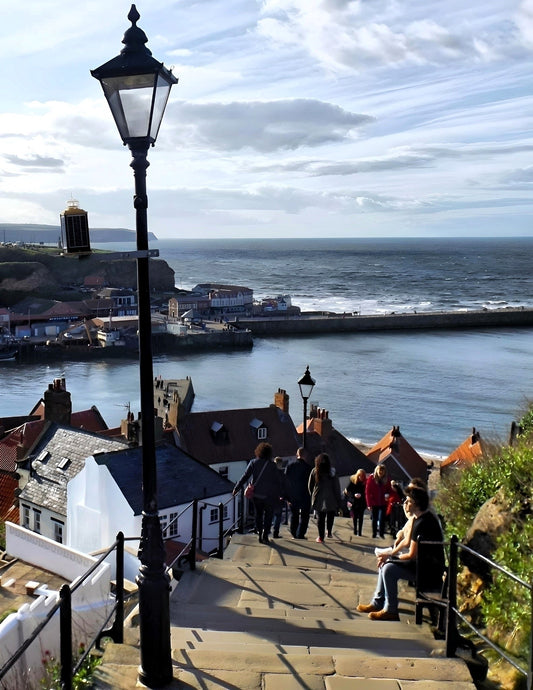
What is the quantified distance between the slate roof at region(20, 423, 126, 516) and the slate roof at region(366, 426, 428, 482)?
12.4 meters

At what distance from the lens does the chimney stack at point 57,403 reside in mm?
26812

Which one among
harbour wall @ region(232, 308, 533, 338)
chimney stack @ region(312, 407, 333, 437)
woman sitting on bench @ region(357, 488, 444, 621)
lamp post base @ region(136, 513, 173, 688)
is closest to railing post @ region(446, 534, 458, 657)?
woman sitting on bench @ region(357, 488, 444, 621)

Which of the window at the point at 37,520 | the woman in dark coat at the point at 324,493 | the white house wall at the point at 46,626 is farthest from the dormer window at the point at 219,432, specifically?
the woman in dark coat at the point at 324,493

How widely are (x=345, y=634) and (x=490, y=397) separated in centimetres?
4773

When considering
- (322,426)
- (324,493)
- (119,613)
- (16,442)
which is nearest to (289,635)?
(119,613)

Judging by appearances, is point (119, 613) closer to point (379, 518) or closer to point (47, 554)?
point (379, 518)

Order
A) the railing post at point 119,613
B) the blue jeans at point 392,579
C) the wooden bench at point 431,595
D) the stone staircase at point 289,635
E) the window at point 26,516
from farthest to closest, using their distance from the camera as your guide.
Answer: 1. the window at point 26,516
2. the blue jeans at point 392,579
3. the wooden bench at point 431,595
4. the railing post at point 119,613
5. the stone staircase at point 289,635

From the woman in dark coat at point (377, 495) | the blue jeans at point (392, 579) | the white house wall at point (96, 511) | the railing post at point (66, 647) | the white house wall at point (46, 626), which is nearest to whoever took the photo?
the railing post at point (66, 647)

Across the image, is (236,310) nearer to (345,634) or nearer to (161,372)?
(161,372)

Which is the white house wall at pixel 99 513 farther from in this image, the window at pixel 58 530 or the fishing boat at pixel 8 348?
the fishing boat at pixel 8 348

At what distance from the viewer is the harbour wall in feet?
294

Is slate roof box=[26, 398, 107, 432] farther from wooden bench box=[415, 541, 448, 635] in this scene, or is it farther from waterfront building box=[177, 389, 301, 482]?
wooden bench box=[415, 541, 448, 635]

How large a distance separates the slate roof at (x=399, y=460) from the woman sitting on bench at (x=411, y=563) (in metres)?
23.4

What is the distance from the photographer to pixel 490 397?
166ft
